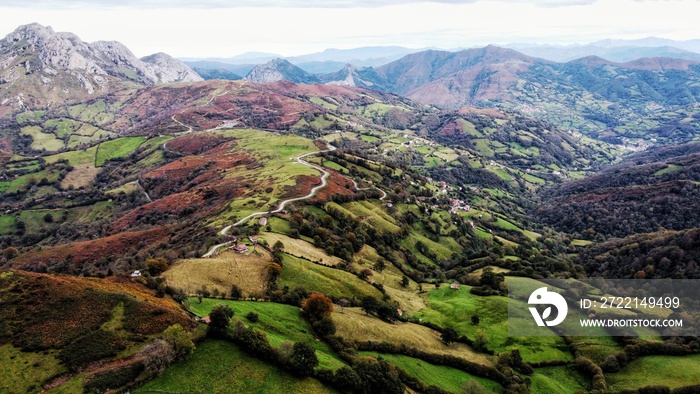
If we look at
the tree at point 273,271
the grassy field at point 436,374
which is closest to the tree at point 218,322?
the grassy field at point 436,374

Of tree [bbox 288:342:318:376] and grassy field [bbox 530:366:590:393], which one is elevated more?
tree [bbox 288:342:318:376]

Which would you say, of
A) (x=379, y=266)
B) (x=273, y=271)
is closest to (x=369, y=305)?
(x=273, y=271)

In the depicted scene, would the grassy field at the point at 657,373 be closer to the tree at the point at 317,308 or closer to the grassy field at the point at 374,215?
the tree at the point at 317,308

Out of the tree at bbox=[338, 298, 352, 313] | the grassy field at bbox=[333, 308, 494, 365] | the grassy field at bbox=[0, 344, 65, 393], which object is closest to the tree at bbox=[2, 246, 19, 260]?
the grassy field at bbox=[0, 344, 65, 393]

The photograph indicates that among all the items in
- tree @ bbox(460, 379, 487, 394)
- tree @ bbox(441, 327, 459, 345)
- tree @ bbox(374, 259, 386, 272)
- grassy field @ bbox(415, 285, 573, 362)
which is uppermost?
tree @ bbox(460, 379, 487, 394)

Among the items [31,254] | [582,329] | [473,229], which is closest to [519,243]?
[473,229]

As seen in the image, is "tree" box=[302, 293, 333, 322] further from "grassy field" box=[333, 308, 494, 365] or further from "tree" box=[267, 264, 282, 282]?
"tree" box=[267, 264, 282, 282]
